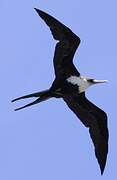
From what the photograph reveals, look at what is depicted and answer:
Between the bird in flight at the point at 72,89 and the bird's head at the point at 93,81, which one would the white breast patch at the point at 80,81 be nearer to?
the bird in flight at the point at 72,89

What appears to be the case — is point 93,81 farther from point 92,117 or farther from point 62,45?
point 62,45

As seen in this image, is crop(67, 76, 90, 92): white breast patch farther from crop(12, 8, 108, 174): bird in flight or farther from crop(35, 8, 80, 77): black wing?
crop(35, 8, 80, 77): black wing

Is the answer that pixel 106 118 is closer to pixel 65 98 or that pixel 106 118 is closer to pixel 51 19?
pixel 65 98

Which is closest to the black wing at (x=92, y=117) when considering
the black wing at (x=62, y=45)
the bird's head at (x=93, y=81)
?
the bird's head at (x=93, y=81)

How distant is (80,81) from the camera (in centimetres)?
1986

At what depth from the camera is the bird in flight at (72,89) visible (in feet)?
63.6

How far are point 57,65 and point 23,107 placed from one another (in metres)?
1.55

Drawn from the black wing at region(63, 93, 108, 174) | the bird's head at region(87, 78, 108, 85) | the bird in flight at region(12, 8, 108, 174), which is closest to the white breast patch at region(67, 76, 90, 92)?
the bird in flight at region(12, 8, 108, 174)

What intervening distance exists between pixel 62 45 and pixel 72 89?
106 cm

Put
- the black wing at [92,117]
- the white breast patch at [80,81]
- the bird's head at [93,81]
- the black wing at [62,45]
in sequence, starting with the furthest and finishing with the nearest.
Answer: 1. the black wing at [92,117]
2. the bird's head at [93,81]
3. the white breast patch at [80,81]
4. the black wing at [62,45]

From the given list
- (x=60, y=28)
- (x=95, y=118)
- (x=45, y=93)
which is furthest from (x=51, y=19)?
(x=95, y=118)

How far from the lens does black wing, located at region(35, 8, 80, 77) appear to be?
19172 mm

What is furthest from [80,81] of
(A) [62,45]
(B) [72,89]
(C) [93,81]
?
(A) [62,45]

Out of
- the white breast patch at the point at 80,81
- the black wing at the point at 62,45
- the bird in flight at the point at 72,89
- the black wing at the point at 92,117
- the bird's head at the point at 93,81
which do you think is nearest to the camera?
the black wing at the point at 62,45
